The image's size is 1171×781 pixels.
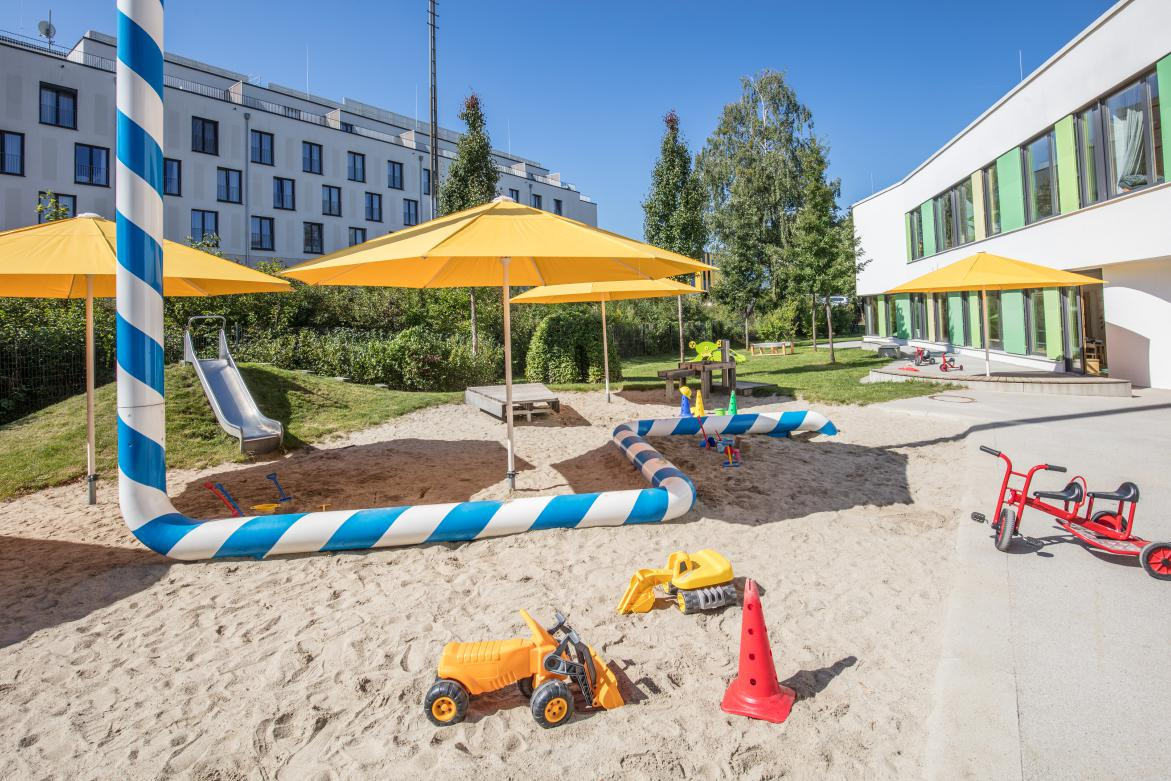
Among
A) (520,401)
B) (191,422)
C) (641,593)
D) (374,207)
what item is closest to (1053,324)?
(520,401)

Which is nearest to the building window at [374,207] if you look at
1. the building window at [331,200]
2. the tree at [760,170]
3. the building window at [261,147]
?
the building window at [331,200]

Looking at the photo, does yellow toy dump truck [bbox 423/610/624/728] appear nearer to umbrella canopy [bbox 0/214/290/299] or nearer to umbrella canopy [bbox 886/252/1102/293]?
umbrella canopy [bbox 0/214/290/299]

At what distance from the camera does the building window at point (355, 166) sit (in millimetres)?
40719

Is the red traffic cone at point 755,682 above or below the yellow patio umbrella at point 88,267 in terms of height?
below

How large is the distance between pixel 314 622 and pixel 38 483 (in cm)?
630

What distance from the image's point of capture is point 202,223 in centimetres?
3416

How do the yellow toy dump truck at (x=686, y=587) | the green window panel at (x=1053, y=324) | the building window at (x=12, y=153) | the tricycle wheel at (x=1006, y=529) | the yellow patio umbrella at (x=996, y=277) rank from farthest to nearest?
the building window at (x=12, y=153), the green window panel at (x=1053, y=324), the yellow patio umbrella at (x=996, y=277), the tricycle wheel at (x=1006, y=529), the yellow toy dump truck at (x=686, y=587)

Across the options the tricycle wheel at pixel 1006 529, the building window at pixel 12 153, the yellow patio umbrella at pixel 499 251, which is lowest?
the tricycle wheel at pixel 1006 529

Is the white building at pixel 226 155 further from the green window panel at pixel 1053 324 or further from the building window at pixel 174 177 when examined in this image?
the green window panel at pixel 1053 324

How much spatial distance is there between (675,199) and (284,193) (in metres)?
26.0

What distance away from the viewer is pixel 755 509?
6168 mm

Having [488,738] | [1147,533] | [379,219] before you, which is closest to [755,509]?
[1147,533]

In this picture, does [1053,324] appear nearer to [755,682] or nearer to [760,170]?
[755,682]

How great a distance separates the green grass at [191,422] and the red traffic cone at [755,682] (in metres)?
8.17
